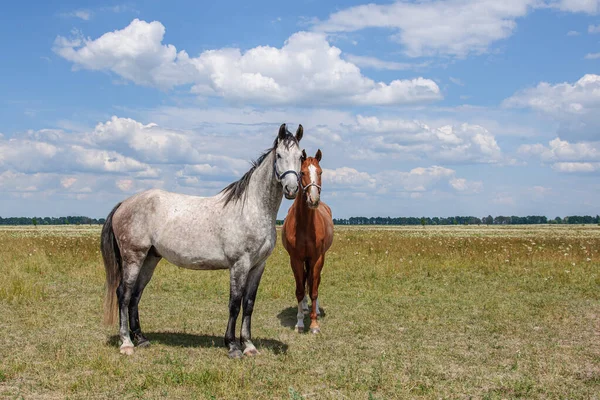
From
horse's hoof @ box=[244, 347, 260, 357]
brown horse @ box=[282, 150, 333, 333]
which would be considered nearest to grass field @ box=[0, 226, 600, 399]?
horse's hoof @ box=[244, 347, 260, 357]

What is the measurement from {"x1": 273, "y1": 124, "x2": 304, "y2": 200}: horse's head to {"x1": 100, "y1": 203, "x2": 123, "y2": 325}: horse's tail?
3247 millimetres

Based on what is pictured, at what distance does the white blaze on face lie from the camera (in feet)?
24.0

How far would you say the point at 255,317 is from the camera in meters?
10.9

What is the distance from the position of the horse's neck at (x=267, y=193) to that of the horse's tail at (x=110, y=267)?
265 centimetres

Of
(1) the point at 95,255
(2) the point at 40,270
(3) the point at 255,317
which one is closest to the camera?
(3) the point at 255,317

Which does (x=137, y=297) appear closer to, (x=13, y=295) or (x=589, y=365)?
(x=13, y=295)

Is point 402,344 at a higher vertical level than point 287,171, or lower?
lower

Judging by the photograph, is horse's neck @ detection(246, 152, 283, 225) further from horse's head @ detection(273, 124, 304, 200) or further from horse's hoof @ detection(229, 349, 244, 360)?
horse's hoof @ detection(229, 349, 244, 360)

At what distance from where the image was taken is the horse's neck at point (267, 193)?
24.7ft

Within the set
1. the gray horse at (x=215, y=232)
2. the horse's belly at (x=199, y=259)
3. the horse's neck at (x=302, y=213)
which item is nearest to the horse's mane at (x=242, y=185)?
the gray horse at (x=215, y=232)

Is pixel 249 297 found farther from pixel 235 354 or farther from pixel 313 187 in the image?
pixel 313 187

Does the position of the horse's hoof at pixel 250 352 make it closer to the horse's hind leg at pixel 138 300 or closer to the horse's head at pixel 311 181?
the horse's hind leg at pixel 138 300

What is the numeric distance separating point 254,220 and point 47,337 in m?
4.42

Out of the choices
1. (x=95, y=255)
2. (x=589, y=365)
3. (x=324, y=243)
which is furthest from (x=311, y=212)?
(x=95, y=255)
